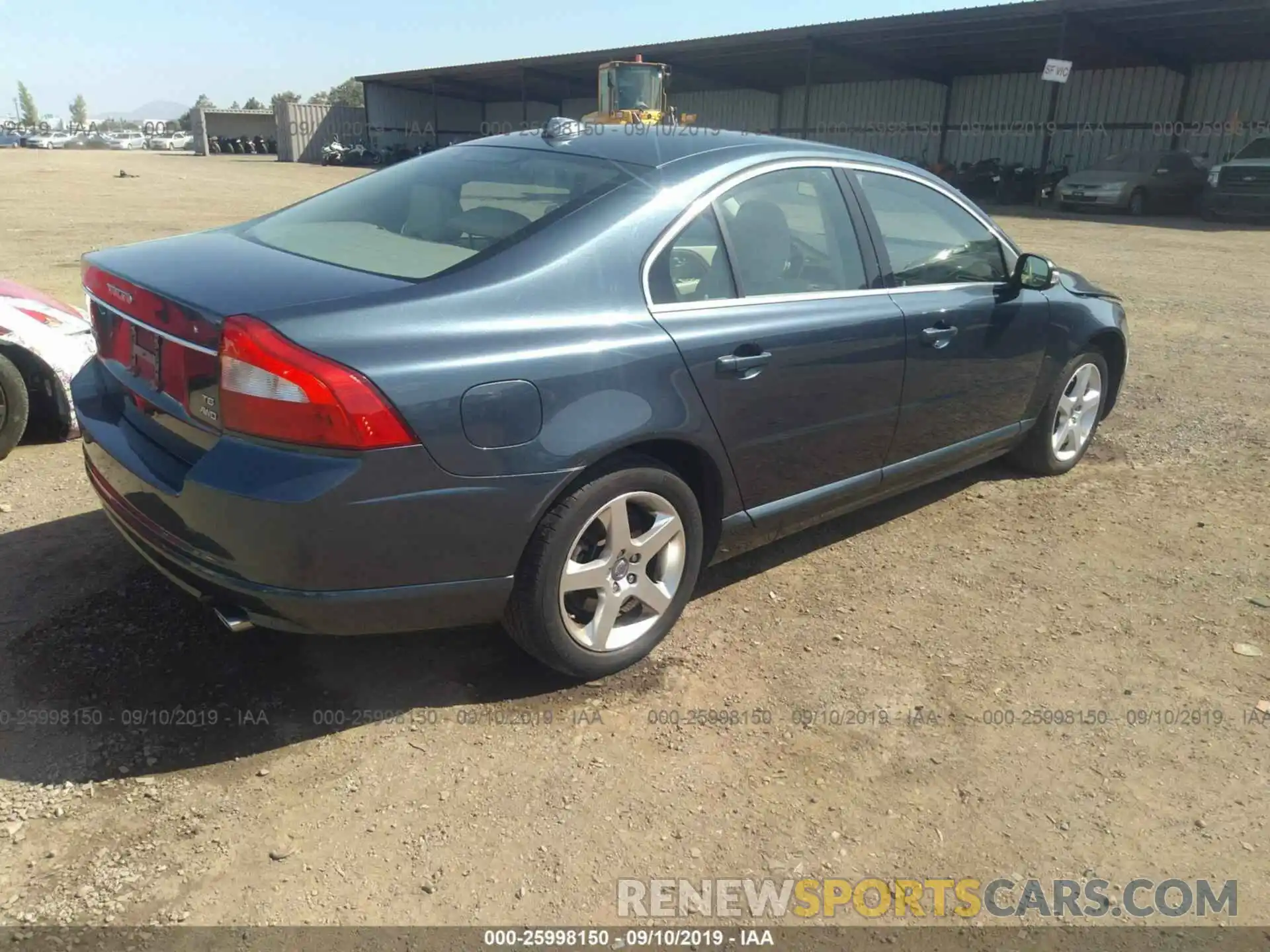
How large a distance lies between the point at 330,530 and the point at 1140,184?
79.8 ft

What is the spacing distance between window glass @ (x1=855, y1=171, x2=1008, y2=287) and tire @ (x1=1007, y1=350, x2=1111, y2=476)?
0.81 meters

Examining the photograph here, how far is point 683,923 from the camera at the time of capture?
7.14 feet

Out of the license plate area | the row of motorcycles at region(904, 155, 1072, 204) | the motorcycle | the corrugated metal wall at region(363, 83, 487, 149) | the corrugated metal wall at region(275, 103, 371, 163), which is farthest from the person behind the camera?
the corrugated metal wall at region(363, 83, 487, 149)

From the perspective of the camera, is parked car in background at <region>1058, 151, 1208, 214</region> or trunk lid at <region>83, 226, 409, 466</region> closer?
trunk lid at <region>83, 226, 409, 466</region>

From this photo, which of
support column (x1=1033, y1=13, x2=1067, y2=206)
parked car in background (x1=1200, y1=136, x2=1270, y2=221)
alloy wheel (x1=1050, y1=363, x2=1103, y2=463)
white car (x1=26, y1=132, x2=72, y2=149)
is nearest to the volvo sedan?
alloy wheel (x1=1050, y1=363, x2=1103, y2=463)

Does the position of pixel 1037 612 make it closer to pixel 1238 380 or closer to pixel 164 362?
pixel 164 362

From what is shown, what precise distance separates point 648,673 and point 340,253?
5.36 feet

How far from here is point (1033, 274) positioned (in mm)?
4172

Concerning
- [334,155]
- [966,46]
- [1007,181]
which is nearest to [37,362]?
[1007,181]

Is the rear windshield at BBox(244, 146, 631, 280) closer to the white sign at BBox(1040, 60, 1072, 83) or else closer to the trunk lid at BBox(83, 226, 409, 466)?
the trunk lid at BBox(83, 226, 409, 466)

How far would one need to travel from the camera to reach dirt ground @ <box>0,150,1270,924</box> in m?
2.29

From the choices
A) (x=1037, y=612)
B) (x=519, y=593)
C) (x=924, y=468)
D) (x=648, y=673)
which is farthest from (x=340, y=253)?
(x=1037, y=612)

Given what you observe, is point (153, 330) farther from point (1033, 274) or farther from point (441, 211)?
point (1033, 274)
